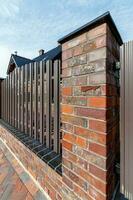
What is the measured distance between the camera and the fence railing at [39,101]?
2.19 meters

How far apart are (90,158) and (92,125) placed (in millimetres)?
235

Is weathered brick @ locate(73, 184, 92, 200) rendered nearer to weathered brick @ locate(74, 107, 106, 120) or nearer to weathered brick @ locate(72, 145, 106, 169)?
weathered brick @ locate(72, 145, 106, 169)

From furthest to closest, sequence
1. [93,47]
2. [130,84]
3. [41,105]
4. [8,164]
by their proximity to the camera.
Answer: [8,164] < [41,105] < [93,47] < [130,84]

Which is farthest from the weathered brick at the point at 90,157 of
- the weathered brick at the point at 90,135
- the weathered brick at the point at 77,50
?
the weathered brick at the point at 77,50

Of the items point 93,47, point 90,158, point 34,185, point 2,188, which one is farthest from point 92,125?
point 2,188

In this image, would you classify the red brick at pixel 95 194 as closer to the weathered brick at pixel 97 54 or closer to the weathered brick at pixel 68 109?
the weathered brick at pixel 68 109

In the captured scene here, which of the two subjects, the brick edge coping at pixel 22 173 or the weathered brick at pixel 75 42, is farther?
the brick edge coping at pixel 22 173

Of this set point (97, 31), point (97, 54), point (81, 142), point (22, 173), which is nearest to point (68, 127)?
point (81, 142)

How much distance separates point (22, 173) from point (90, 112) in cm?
182

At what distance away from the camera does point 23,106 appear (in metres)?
3.39

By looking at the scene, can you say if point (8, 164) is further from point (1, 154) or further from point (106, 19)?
point (106, 19)

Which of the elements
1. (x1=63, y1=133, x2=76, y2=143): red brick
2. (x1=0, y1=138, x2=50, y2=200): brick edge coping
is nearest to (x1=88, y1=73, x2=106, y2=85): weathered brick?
(x1=63, y1=133, x2=76, y2=143): red brick

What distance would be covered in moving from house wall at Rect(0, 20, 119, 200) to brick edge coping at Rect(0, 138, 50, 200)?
50 cm

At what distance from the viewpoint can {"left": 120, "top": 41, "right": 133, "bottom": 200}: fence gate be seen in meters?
→ 1.08
